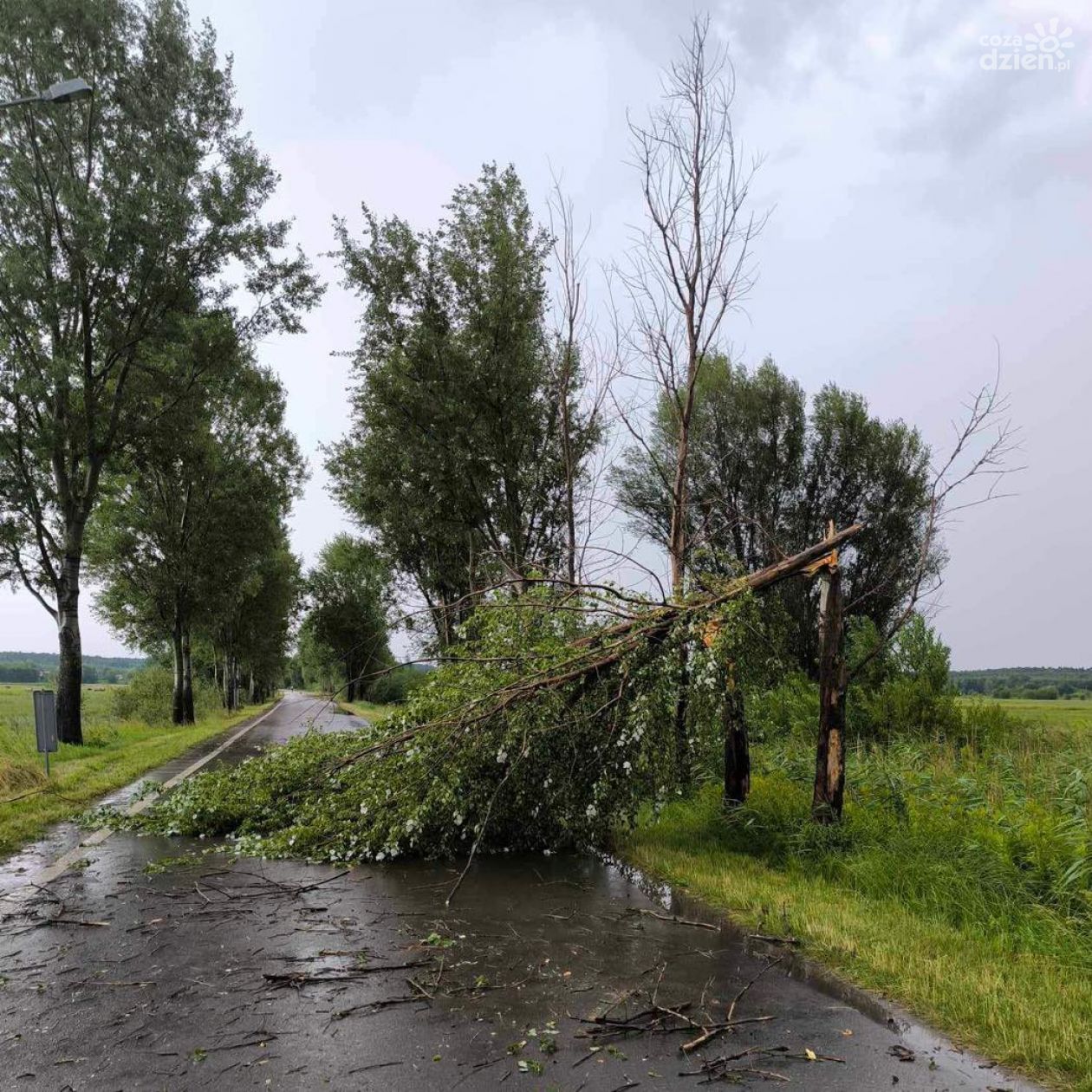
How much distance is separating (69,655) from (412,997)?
54.2 feet

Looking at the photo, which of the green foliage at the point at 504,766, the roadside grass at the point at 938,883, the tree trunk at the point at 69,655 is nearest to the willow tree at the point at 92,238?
the tree trunk at the point at 69,655

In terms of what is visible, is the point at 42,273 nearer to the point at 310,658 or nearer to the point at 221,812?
the point at 221,812

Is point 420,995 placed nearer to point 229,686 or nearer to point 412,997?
point 412,997

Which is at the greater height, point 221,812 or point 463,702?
point 463,702

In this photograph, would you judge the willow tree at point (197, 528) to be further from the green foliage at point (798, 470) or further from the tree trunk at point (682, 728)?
the tree trunk at point (682, 728)

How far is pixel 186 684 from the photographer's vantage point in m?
29.4

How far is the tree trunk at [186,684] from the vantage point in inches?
1129

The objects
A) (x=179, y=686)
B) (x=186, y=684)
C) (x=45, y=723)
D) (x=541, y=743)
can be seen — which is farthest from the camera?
(x=186, y=684)

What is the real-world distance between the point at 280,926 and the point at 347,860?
7.10 feet

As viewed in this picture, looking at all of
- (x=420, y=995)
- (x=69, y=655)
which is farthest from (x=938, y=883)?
(x=69, y=655)

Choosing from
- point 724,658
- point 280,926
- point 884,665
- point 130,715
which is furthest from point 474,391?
point 130,715

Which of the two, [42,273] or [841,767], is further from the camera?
[42,273]

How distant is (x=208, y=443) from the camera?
25.2m

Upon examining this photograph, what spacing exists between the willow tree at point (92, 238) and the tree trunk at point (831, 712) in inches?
618
